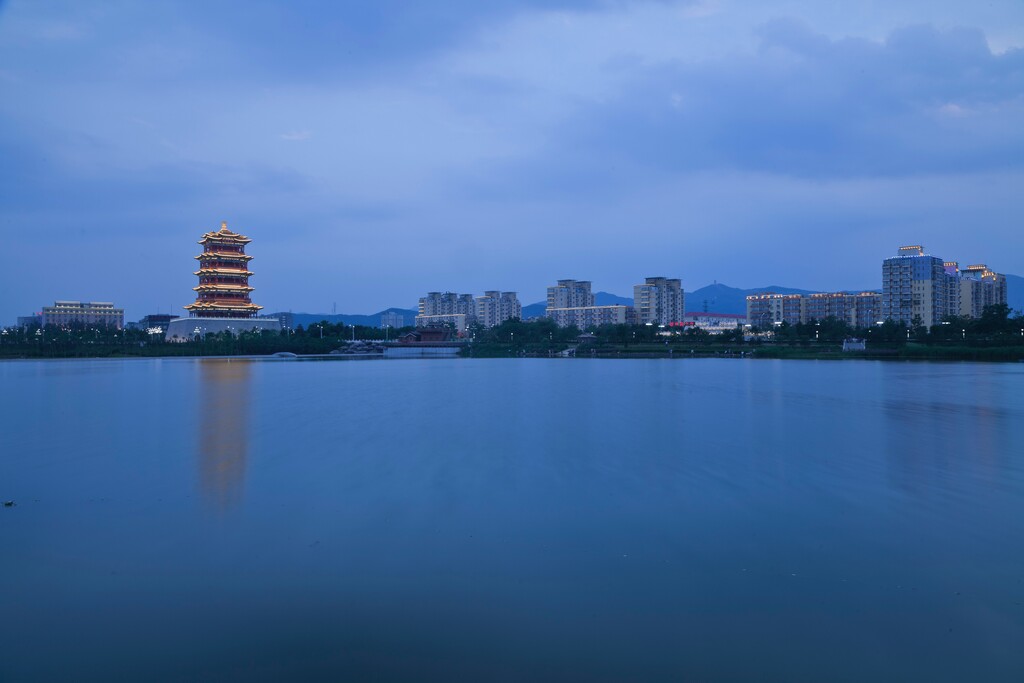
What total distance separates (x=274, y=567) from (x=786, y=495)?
14.4 feet

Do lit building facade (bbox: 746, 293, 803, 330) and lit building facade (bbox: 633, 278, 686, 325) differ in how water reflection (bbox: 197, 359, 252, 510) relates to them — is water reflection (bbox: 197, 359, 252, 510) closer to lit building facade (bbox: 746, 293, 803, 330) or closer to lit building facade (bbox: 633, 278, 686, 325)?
lit building facade (bbox: 746, 293, 803, 330)

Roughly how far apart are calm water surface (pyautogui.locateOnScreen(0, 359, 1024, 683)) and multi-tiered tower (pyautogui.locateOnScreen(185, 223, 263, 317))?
5184cm

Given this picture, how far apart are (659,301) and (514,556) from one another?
4078 inches

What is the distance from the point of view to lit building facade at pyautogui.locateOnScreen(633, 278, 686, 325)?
105688 mm

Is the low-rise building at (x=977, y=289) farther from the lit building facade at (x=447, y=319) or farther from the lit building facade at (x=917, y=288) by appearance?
the lit building facade at (x=447, y=319)

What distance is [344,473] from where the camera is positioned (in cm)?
756

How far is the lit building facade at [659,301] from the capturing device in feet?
347

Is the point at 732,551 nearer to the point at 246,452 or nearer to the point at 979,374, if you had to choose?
the point at 246,452

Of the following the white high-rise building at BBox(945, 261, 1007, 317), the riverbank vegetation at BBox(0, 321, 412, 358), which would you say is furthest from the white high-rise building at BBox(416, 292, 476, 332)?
the white high-rise building at BBox(945, 261, 1007, 317)

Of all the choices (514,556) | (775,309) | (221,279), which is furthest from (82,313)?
(514,556)

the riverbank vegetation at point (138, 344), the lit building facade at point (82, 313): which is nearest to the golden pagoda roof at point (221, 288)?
the riverbank vegetation at point (138, 344)

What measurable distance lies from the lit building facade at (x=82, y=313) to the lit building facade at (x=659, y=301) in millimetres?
72567

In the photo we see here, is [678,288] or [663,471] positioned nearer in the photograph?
[663,471]

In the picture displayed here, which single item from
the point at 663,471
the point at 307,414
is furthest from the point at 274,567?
the point at 307,414
